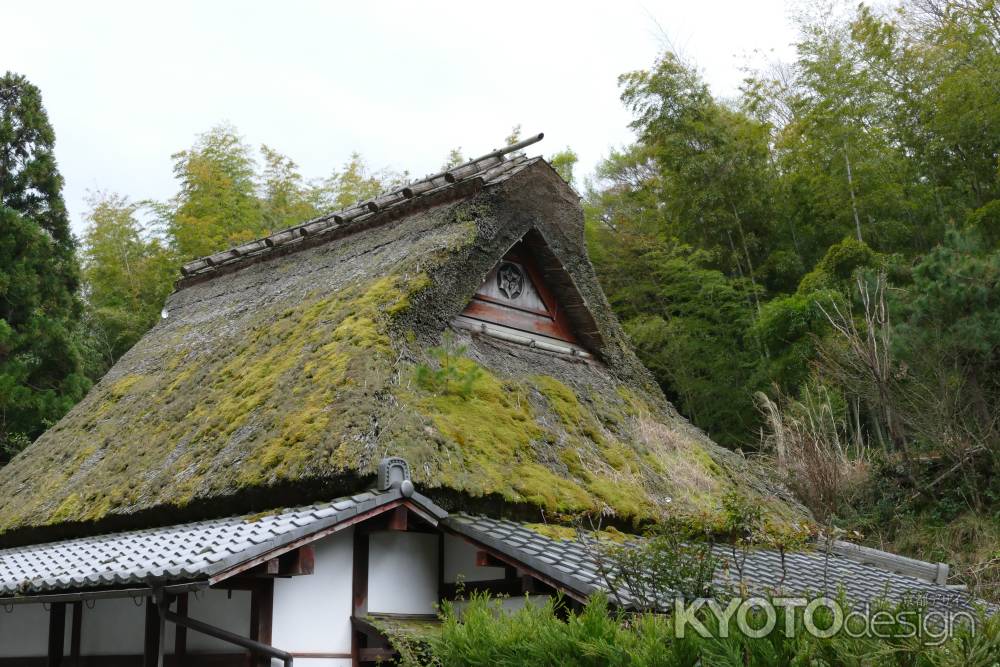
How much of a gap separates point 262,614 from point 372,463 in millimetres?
1137

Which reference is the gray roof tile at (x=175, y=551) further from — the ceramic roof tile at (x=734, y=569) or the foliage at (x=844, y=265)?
the foliage at (x=844, y=265)

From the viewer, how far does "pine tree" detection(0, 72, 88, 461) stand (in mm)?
15234

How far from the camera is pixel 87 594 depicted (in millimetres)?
5262

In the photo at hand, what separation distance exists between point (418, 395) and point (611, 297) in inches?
499

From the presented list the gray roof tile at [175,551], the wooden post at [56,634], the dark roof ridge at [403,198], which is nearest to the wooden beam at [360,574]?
the gray roof tile at [175,551]

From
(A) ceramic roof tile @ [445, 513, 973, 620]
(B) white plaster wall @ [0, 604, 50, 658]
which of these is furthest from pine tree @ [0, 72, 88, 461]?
(A) ceramic roof tile @ [445, 513, 973, 620]

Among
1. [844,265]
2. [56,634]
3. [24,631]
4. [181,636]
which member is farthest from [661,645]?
[844,265]

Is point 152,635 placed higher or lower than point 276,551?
lower

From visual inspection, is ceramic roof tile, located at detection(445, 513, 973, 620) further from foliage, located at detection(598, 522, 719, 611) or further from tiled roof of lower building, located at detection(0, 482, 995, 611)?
foliage, located at detection(598, 522, 719, 611)

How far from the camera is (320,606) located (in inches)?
218

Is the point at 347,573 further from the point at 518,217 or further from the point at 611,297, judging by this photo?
the point at 611,297
